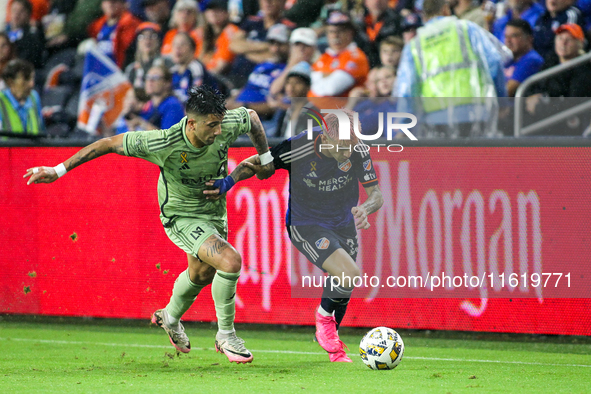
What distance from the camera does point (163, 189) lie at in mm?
5691

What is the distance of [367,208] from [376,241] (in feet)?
3.15

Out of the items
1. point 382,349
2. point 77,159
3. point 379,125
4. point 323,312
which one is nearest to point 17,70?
point 379,125

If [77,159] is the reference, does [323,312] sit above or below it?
below

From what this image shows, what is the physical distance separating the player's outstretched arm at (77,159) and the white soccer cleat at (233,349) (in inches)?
61.4

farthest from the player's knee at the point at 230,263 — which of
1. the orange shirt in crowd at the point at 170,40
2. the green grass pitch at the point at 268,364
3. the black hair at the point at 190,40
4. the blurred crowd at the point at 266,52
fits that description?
the orange shirt in crowd at the point at 170,40

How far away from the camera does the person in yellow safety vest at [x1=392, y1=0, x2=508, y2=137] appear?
7.09m

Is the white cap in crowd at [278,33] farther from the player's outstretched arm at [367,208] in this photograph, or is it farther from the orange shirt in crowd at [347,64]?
the player's outstretched arm at [367,208]

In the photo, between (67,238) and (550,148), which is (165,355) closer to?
(67,238)

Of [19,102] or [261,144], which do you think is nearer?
[261,144]

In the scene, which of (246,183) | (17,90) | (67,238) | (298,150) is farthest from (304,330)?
(17,90)

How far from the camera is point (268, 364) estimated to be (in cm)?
553

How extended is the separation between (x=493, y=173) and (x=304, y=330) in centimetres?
236

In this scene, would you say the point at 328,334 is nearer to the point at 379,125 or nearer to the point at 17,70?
the point at 379,125

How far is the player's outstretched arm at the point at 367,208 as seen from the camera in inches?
223
